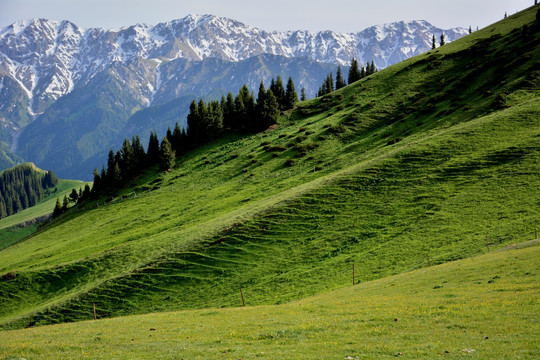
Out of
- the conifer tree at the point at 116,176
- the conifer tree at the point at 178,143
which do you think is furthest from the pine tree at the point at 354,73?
the conifer tree at the point at 116,176

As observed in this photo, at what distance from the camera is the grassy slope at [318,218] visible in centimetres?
4672

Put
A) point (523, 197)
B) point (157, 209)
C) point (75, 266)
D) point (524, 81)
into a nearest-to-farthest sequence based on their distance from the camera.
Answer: point (523, 197)
point (75, 266)
point (524, 81)
point (157, 209)

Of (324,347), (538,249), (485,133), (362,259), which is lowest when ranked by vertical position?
(362,259)

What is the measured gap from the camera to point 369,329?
850 inches

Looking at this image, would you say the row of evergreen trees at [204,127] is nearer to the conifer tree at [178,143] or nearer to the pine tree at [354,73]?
the conifer tree at [178,143]

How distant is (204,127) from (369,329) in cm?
13099

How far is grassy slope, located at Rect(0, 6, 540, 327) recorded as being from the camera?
4672cm

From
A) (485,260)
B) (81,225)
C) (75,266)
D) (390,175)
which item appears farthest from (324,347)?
(81,225)

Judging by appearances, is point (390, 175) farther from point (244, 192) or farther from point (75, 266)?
point (75, 266)

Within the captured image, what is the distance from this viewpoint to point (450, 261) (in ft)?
128

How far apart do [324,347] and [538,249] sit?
921 inches

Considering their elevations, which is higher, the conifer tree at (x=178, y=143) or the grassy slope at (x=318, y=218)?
the conifer tree at (x=178, y=143)

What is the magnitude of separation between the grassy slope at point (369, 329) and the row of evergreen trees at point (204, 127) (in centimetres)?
10860

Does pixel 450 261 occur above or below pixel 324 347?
below
